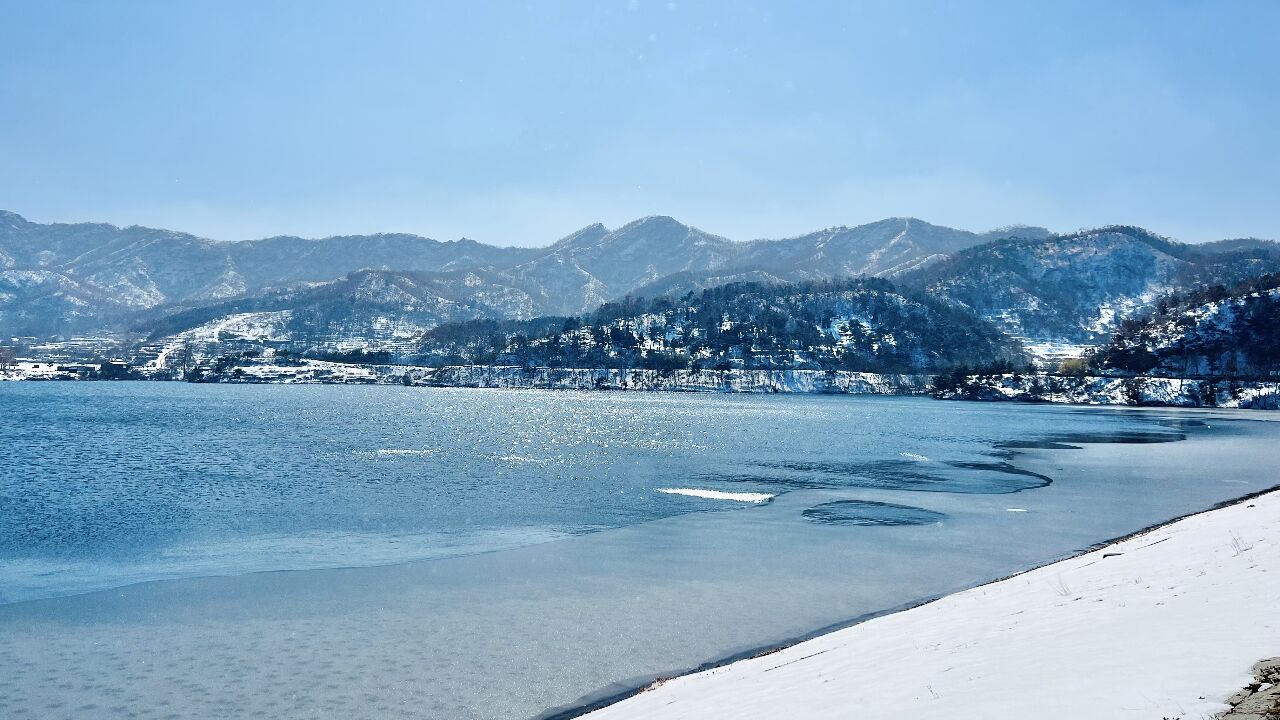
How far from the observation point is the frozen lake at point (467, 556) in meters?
23.0

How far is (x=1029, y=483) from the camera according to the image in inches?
2763

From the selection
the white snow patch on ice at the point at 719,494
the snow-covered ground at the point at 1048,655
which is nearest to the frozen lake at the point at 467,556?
the white snow patch on ice at the point at 719,494

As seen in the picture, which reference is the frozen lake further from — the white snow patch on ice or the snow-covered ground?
the snow-covered ground

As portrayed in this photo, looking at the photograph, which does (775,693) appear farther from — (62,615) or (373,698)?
(62,615)

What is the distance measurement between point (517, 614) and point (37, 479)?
58.0 m

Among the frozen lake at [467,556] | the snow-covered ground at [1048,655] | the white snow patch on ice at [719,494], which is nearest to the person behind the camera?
the snow-covered ground at [1048,655]

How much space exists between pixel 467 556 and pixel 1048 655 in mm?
29777

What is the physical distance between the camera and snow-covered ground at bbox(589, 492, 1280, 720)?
1247 centimetres

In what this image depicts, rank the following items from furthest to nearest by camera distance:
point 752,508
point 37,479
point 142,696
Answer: point 37,479 < point 752,508 < point 142,696

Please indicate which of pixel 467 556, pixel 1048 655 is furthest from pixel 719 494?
pixel 1048 655

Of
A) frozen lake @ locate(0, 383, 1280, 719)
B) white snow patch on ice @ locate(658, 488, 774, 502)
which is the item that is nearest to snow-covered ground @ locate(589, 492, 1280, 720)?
frozen lake @ locate(0, 383, 1280, 719)

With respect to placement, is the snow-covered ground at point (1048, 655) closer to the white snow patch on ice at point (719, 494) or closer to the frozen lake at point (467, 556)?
the frozen lake at point (467, 556)

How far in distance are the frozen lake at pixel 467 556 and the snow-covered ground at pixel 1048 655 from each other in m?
5.03

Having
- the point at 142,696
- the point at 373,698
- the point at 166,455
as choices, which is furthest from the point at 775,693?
the point at 166,455
